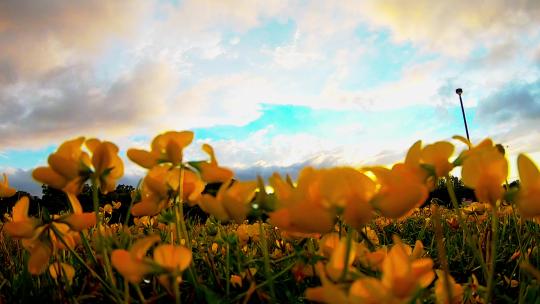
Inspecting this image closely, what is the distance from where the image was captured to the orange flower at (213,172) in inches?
43.2

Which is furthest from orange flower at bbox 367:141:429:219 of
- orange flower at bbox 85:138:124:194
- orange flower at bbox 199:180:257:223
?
orange flower at bbox 85:138:124:194

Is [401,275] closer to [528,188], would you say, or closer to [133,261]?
[528,188]

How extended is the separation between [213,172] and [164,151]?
0.48ft

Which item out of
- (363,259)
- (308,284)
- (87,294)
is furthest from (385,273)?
(87,294)

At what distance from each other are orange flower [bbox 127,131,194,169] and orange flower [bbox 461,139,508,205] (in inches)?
25.6

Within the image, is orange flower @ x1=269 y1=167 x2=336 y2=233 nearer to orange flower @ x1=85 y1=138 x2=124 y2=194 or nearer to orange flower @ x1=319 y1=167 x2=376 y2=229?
orange flower @ x1=319 y1=167 x2=376 y2=229

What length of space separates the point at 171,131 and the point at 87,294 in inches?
20.6

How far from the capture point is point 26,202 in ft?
4.03

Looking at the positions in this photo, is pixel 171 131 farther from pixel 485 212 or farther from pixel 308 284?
pixel 485 212

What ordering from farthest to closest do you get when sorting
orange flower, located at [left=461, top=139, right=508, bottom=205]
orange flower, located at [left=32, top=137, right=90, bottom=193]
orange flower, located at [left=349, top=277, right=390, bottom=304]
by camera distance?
orange flower, located at [left=32, top=137, right=90, bottom=193]
orange flower, located at [left=461, top=139, right=508, bottom=205]
orange flower, located at [left=349, top=277, right=390, bottom=304]

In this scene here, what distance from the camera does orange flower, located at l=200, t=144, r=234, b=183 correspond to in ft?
3.60

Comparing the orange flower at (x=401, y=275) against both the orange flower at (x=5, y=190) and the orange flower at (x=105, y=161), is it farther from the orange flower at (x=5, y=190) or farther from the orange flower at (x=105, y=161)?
the orange flower at (x=5, y=190)

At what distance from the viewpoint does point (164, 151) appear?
116 cm

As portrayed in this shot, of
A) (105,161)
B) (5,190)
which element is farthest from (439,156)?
(5,190)
